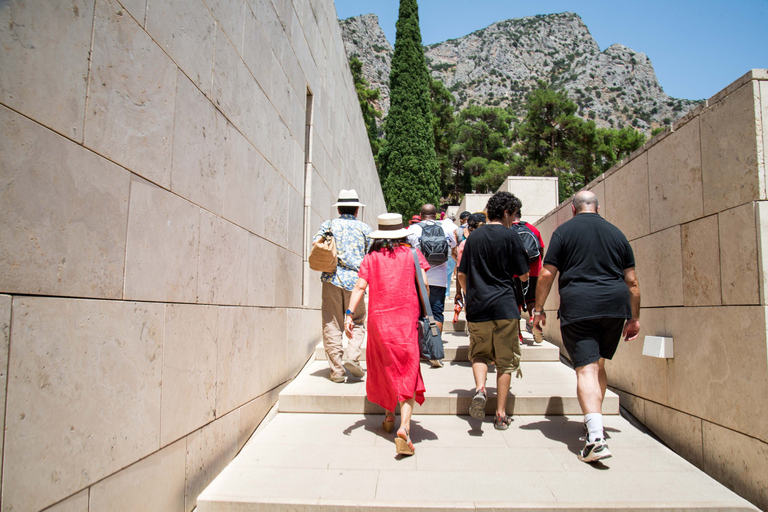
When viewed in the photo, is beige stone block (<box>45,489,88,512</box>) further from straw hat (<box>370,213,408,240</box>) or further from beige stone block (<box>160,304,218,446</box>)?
straw hat (<box>370,213,408,240</box>)

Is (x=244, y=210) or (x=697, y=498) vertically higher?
(x=244, y=210)

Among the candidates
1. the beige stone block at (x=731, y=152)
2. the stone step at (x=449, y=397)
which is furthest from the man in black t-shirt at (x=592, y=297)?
the stone step at (x=449, y=397)

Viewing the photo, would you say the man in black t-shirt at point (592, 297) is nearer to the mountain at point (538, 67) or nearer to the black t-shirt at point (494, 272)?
the black t-shirt at point (494, 272)

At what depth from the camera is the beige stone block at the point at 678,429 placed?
3.41 meters

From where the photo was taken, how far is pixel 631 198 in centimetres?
458

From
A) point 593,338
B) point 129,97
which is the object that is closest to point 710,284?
point 593,338

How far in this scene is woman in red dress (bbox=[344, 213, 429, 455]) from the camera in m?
3.70

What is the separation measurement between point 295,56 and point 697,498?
5405 millimetres

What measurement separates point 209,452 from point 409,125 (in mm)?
27471

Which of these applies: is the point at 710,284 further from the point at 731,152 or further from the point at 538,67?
the point at 538,67

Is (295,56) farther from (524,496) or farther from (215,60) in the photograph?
(524,496)

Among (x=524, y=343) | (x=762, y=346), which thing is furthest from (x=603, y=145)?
(x=762, y=346)

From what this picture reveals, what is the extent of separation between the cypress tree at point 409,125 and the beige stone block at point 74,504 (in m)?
27.8

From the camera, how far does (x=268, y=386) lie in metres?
4.43
